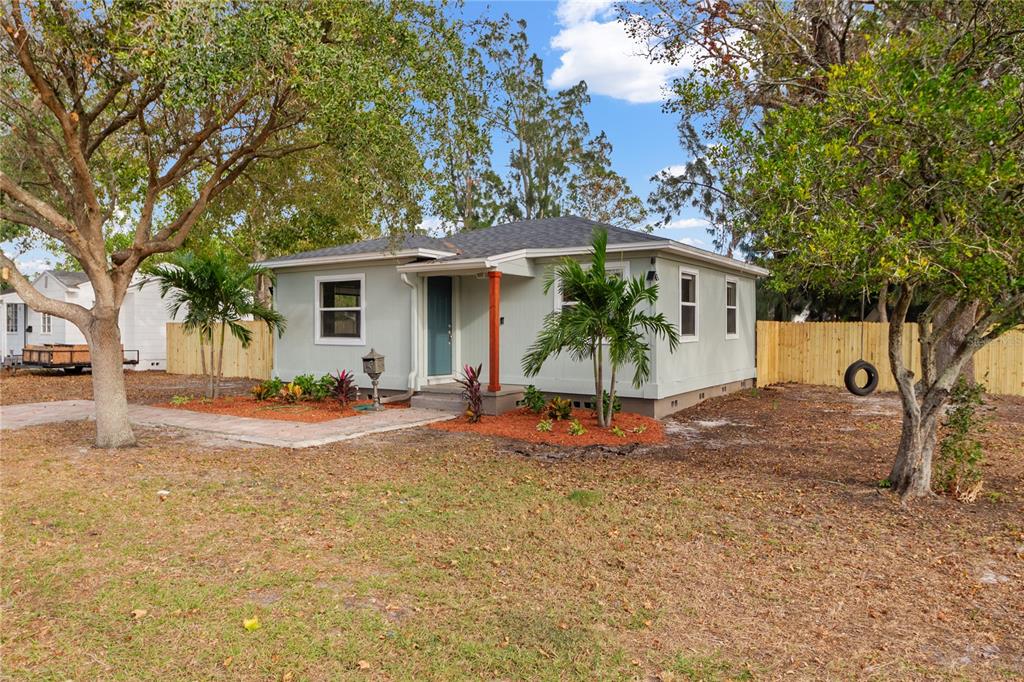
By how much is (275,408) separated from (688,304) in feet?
24.3

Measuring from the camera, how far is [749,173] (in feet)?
18.9

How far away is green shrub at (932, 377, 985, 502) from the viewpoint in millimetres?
5648

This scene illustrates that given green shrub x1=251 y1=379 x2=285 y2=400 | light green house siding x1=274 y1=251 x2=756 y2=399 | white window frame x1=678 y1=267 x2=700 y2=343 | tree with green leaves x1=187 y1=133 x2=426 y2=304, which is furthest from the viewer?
green shrub x1=251 y1=379 x2=285 y2=400

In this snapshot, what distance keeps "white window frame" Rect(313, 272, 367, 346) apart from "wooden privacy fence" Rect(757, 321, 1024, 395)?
924cm

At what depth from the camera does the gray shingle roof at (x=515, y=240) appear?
11.3m

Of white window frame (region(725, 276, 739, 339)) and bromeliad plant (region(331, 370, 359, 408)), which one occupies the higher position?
white window frame (region(725, 276, 739, 339))

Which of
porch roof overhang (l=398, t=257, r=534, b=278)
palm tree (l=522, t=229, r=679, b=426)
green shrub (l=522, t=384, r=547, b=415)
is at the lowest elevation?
green shrub (l=522, t=384, r=547, b=415)

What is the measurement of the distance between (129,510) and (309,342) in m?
8.34

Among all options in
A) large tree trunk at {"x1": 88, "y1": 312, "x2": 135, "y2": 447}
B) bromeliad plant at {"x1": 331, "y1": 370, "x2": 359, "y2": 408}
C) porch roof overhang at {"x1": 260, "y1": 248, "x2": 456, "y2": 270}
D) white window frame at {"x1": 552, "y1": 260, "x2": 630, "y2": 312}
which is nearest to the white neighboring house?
porch roof overhang at {"x1": 260, "y1": 248, "x2": 456, "y2": 270}

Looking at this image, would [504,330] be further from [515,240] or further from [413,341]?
[515,240]

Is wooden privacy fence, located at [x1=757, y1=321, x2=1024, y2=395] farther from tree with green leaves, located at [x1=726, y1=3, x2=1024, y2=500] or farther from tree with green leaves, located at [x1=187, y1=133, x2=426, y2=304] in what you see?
tree with green leaves, located at [x1=187, y1=133, x2=426, y2=304]

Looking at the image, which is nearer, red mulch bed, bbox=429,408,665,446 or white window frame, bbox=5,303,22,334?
red mulch bed, bbox=429,408,665,446

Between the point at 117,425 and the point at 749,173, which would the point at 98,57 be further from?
the point at 749,173

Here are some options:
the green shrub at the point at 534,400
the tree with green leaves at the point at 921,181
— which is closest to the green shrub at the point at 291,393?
the green shrub at the point at 534,400
